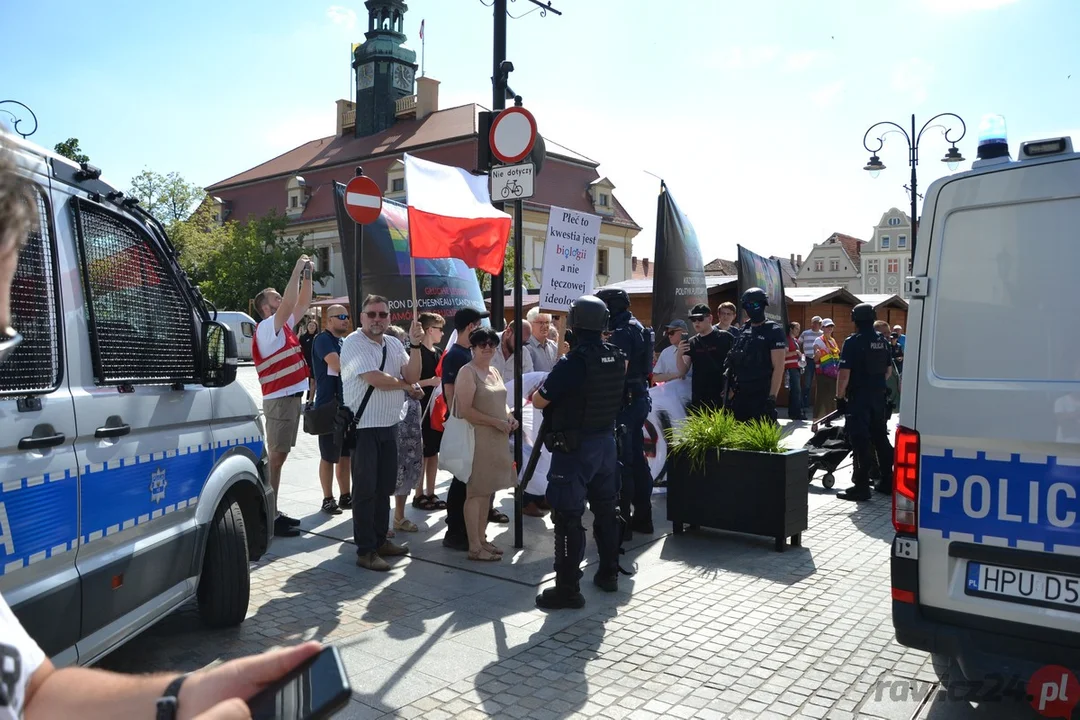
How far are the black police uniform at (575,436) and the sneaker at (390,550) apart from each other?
1.47 meters

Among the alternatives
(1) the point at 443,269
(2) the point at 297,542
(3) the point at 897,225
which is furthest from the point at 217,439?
(3) the point at 897,225

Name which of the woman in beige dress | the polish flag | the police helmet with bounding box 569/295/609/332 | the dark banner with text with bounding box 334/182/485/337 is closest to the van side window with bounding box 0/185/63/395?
the police helmet with bounding box 569/295/609/332

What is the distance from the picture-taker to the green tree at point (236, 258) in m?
46.9

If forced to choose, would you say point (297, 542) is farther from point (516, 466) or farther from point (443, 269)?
point (443, 269)

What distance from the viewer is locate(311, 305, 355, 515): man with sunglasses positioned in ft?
25.3

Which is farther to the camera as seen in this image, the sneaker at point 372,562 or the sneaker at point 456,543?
the sneaker at point 456,543

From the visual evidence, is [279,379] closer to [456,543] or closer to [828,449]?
[456,543]

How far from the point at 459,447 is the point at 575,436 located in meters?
1.26

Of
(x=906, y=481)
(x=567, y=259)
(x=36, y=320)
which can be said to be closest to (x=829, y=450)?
(x=567, y=259)

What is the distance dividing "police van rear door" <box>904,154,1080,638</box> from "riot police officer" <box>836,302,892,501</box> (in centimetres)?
509

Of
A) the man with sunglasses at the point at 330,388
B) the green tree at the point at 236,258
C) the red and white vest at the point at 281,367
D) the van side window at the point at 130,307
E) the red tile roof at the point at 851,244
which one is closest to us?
the van side window at the point at 130,307

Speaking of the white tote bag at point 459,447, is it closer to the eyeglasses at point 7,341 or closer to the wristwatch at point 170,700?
the wristwatch at point 170,700

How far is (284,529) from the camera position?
7035 millimetres

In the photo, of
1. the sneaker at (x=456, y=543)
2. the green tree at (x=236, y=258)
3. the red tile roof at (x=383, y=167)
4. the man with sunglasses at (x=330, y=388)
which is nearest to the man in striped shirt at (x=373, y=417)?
the sneaker at (x=456, y=543)
